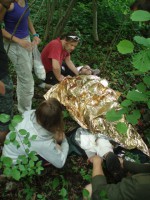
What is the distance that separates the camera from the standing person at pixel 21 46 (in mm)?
3047

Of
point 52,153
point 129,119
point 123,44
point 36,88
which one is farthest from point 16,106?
point 123,44

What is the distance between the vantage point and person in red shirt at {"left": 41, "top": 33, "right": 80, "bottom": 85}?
404 centimetres

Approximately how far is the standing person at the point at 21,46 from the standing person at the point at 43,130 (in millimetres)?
725

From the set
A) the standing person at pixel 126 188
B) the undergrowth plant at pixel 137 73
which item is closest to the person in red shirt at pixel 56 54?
the standing person at pixel 126 188

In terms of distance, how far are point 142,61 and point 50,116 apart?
163 centimetres

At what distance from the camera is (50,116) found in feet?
8.78

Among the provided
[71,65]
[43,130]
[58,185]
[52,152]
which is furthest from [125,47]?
[71,65]

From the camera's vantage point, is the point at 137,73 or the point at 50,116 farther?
the point at 50,116

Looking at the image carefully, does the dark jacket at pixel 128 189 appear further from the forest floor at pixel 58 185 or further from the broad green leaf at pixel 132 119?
the broad green leaf at pixel 132 119

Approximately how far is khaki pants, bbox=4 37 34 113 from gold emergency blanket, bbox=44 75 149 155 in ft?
1.54

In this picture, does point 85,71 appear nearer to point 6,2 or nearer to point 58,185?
point 58,185

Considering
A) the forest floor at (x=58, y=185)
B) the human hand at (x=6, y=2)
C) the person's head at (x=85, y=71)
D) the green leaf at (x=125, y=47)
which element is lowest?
the forest floor at (x=58, y=185)

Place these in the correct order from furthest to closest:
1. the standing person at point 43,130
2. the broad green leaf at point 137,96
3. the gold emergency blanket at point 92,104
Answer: the gold emergency blanket at point 92,104
the standing person at point 43,130
the broad green leaf at point 137,96

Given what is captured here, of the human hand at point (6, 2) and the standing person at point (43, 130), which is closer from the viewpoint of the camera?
the human hand at point (6, 2)
